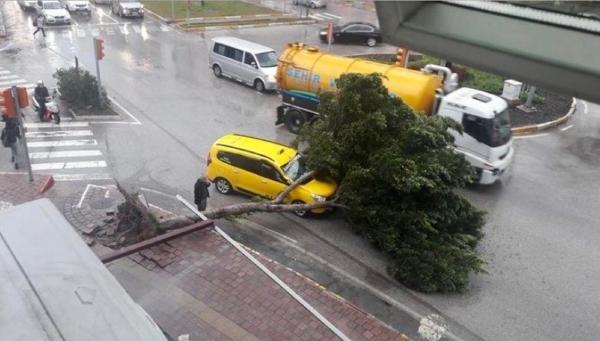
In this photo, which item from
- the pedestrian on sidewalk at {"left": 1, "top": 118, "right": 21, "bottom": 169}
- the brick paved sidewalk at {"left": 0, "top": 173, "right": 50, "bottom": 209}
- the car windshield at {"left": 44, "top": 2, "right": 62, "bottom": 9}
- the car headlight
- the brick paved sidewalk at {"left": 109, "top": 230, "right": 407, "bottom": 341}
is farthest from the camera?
the car windshield at {"left": 44, "top": 2, "right": 62, "bottom": 9}

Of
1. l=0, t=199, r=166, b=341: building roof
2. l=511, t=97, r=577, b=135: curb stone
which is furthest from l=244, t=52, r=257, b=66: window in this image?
l=0, t=199, r=166, b=341: building roof

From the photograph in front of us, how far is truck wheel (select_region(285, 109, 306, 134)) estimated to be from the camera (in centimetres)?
1662

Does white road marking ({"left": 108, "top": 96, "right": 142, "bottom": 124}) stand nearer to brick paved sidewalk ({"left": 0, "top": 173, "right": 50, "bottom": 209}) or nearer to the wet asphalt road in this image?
the wet asphalt road

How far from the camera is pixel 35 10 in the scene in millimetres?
32000

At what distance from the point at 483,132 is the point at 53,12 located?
24.8m

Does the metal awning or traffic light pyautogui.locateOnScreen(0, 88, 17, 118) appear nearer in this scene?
the metal awning

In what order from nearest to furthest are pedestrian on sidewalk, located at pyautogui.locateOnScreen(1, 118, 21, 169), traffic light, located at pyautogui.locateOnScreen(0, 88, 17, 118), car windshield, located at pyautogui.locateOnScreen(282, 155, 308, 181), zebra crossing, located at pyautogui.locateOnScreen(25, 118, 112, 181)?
traffic light, located at pyautogui.locateOnScreen(0, 88, 17, 118) → car windshield, located at pyautogui.locateOnScreen(282, 155, 308, 181) → pedestrian on sidewalk, located at pyautogui.locateOnScreen(1, 118, 21, 169) → zebra crossing, located at pyautogui.locateOnScreen(25, 118, 112, 181)

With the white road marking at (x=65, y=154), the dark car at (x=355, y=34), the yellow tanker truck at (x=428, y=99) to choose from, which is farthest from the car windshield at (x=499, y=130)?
the dark car at (x=355, y=34)

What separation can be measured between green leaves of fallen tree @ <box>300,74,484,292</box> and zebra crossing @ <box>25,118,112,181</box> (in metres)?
5.97

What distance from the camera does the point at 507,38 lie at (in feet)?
10.6

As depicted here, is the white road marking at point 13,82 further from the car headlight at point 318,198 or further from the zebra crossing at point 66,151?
the car headlight at point 318,198

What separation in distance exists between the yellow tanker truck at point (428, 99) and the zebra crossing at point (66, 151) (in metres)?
5.91

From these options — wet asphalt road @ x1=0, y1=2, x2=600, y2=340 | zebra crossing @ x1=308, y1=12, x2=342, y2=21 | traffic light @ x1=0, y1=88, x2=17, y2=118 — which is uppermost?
traffic light @ x1=0, y1=88, x2=17, y2=118

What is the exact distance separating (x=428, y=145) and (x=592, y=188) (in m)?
6.40
